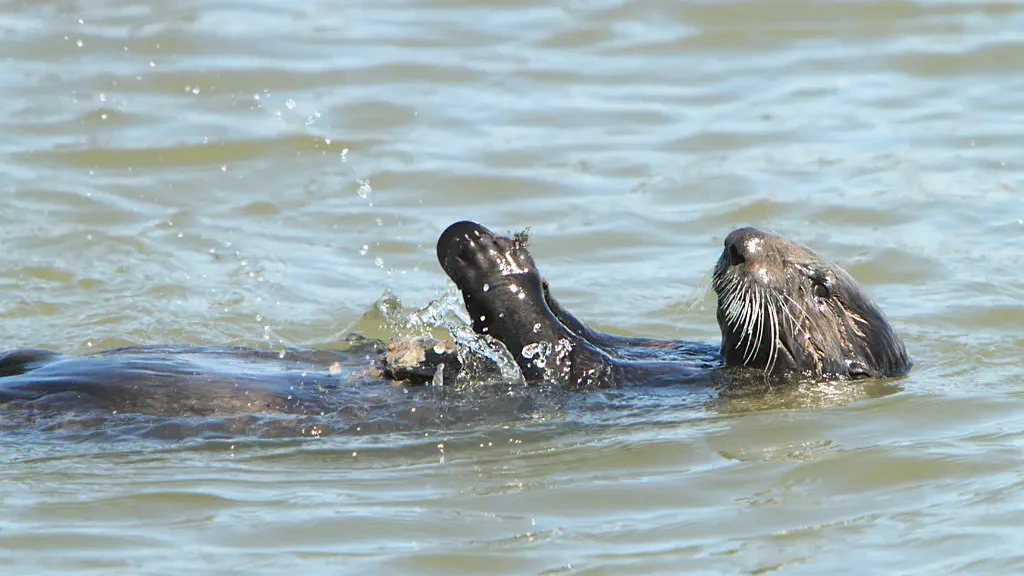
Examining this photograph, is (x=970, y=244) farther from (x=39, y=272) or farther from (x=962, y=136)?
(x=39, y=272)

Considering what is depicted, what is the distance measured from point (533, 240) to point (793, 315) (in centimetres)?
320

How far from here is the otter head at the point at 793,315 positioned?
19.2 ft

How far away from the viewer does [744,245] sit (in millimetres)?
5848

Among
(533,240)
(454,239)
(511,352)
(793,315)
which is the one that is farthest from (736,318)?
(533,240)

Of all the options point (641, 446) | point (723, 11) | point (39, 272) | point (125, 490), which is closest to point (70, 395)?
point (125, 490)

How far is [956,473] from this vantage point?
5.34 metres

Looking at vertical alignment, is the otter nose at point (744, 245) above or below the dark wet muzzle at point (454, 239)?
below

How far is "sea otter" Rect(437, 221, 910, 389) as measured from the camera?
5.83 metres

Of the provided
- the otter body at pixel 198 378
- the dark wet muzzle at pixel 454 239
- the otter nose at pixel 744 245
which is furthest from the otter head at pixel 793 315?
the otter body at pixel 198 378

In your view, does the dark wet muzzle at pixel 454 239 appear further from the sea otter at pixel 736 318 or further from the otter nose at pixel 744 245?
the otter nose at pixel 744 245

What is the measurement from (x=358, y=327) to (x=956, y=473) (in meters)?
3.48

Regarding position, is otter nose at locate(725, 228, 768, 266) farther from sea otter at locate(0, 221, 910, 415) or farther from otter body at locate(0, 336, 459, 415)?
otter body at locate(0, 336, 459, 415)

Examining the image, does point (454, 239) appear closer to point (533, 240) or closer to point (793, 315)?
point (793, 315)

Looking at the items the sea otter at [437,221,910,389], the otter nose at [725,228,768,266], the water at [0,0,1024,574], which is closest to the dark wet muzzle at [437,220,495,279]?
the sea otter at [437,221,910,389]
